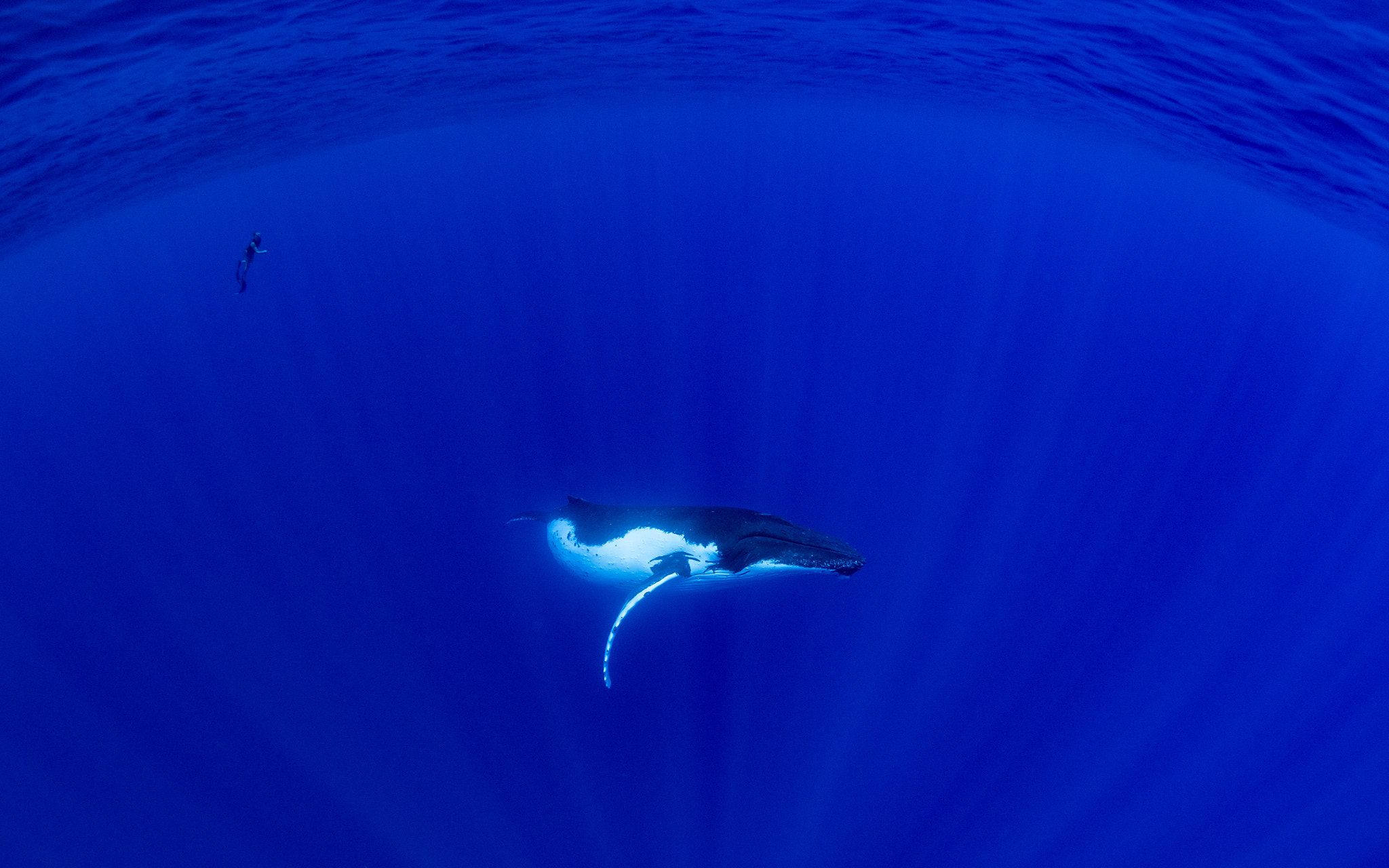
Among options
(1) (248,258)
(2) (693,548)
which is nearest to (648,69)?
(1) (248,258)

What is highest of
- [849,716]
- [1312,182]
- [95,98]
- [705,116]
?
[705,116]

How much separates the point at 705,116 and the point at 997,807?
2806 centimetres

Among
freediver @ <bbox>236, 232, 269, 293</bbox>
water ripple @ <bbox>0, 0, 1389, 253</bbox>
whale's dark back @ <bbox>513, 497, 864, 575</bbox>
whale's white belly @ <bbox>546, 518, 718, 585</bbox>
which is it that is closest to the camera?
whale's dark back @ <bbox>513, 497, 864, 575</bbox>

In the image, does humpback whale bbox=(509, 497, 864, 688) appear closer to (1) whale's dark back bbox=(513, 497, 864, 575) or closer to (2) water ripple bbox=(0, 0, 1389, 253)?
(1) whale's dark back bbox=(513, 497, 864, 575)

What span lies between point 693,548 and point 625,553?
92 centimetres

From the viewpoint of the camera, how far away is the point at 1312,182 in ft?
49.8

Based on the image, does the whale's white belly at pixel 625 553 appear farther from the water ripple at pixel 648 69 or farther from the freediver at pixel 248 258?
the water ripple at pixel 648 69

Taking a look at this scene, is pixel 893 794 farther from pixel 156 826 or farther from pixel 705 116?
pixel 705 116

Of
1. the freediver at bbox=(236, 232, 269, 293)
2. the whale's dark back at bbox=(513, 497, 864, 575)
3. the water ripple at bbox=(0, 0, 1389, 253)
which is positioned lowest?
the whale's dark back at bbox=(513, 497, 864, 575)

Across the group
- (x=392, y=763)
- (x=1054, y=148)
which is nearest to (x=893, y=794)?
(x=392, y=763)

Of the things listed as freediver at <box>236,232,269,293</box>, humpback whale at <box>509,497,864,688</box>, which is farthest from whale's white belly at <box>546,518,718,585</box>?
freediver at <box>236,232,269,293</box>

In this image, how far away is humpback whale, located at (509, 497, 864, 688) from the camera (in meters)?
7.00

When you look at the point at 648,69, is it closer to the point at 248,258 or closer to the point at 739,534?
the point at 248,258

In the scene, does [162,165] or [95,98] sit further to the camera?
[162,165]
